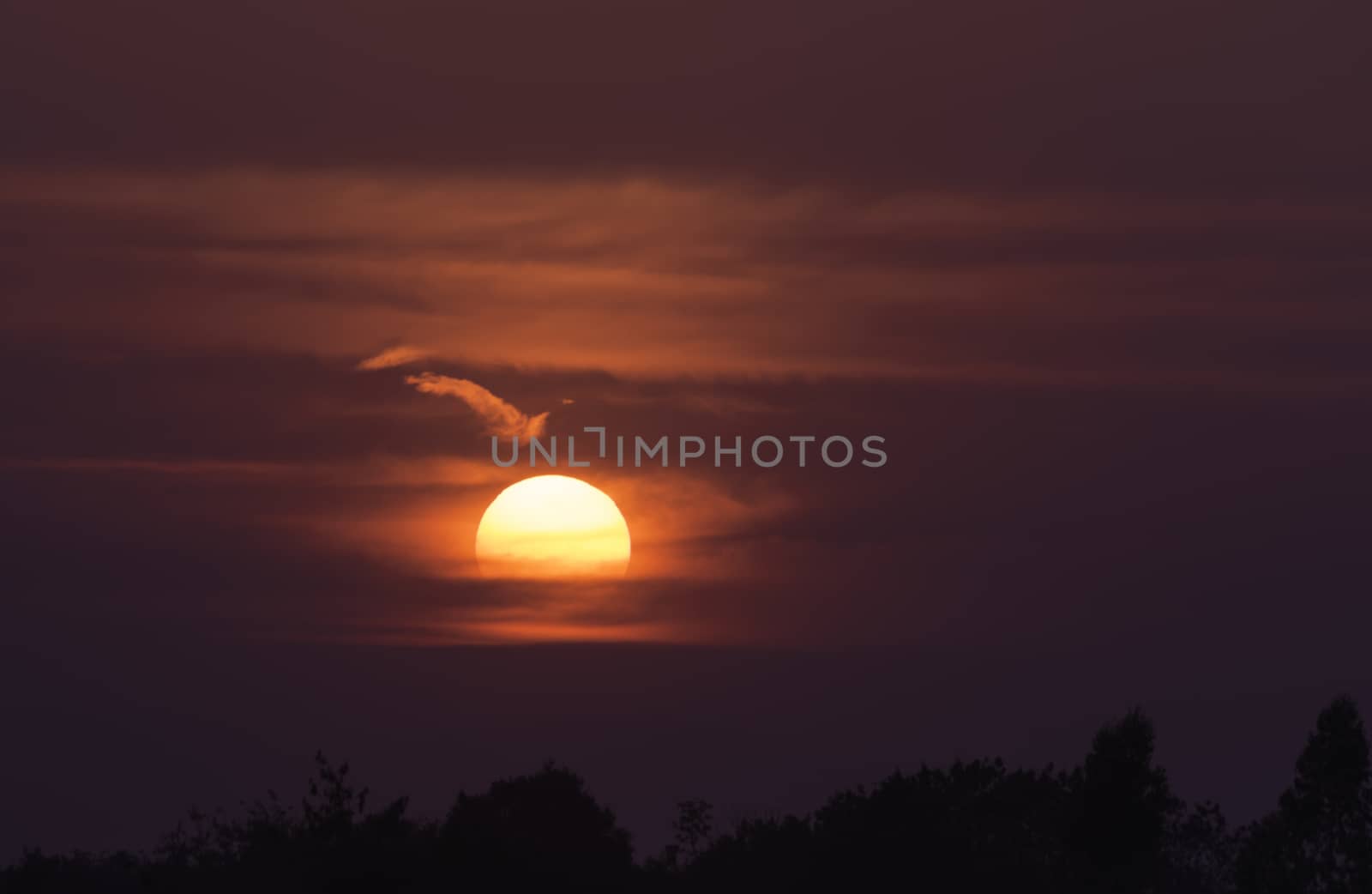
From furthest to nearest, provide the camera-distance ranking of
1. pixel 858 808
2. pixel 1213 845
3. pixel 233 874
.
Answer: pixel 1213 845
pixel 858 808
pixel 233 874

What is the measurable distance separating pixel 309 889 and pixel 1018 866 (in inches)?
1291

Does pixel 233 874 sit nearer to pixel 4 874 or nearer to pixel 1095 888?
pixel 4 874

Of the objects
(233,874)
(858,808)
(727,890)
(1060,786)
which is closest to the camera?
(233,874)

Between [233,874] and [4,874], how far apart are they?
24963 millimetres

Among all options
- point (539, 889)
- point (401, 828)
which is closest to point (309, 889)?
point (401, 828)

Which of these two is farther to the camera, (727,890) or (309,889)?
(727,890)

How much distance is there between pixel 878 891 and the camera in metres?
80.4

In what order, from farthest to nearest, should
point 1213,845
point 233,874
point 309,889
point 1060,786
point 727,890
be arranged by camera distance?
1. point 1213,845
2. point 1060,786
3. point 727,890
4. point 233,874
5. point 309,889

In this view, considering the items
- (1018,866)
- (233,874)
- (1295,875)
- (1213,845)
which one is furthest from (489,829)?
(1213,845)

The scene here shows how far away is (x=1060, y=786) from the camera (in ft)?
380

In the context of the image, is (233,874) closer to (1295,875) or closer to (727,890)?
(727,890)

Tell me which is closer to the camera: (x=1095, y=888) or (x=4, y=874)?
(x=1095, y=888)

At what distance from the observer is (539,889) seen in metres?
75.6

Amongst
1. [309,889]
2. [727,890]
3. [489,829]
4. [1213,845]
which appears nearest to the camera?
[309,889]
